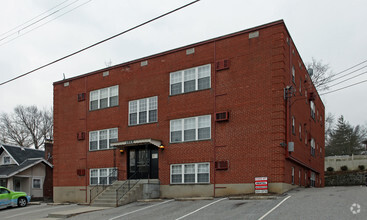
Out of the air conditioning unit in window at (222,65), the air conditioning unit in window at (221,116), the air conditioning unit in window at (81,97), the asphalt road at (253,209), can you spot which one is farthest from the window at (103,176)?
the air conditioning unit in window at (222,65)

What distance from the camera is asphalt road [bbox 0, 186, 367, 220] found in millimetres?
14260

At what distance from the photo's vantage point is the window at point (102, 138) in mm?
26047

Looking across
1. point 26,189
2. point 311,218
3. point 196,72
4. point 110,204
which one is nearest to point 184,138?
point 196,72

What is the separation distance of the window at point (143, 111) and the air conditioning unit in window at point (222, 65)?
456 cm

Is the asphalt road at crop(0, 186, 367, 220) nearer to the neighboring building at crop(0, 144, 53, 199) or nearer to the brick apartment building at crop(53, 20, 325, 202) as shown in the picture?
the brick apartment building at crop(53, 20, 325, 202)

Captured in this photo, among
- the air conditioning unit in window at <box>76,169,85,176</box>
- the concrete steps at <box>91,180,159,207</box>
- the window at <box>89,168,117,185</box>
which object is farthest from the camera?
the air conditioning unit in window at <box>76,169,85,176</box>

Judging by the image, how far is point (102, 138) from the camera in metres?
26.6

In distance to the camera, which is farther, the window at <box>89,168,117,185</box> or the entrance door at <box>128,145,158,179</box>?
the window at <box>89,168,117,185</box>

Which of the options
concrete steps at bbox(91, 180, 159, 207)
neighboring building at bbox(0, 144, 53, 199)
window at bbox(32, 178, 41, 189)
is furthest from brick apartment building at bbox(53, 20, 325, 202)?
window at bbox(32, 178, 41, 189)

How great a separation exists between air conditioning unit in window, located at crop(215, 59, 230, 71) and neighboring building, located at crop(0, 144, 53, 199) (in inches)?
914

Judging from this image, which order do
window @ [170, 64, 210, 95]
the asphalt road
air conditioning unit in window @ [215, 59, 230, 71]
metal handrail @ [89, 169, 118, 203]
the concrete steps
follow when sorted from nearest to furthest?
the asphalt road < air conditioning unit in window @ [215, 59, 230, 71] < the concrete steps < window @ [170, 64, 210, 95] < metal handrail @ [89, 169, 118, 203]

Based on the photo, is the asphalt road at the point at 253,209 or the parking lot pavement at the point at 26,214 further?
the parking lot pavement at the point at 26,214

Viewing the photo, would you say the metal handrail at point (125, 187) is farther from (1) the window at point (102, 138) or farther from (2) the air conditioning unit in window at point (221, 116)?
(2) the air conditioning unit in window at point (221, 116)

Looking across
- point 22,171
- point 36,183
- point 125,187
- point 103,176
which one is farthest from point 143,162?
point 36,183
